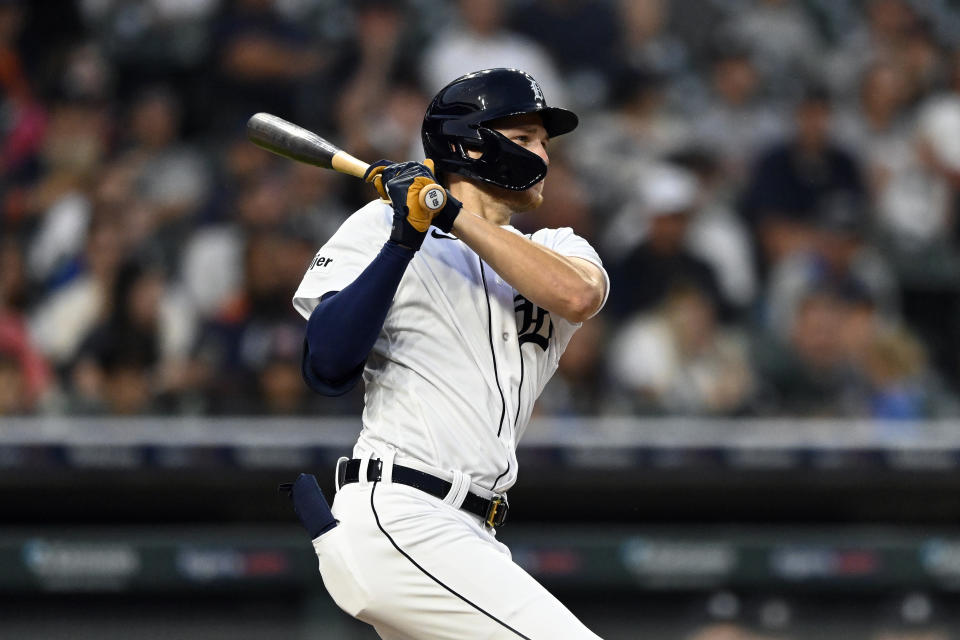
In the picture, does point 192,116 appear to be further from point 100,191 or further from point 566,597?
point 566,597

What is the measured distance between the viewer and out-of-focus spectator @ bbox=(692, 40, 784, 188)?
6.41 m

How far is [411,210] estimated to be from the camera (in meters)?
2.10

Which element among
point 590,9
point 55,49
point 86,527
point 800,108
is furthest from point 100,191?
point 800,108

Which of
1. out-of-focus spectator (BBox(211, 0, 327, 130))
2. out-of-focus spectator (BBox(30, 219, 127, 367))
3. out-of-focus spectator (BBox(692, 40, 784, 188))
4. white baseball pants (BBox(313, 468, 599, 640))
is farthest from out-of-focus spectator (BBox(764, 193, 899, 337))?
white baseball pants (BBox(313, 468, 599, 640))

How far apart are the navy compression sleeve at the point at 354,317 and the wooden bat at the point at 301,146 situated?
10.4 inches

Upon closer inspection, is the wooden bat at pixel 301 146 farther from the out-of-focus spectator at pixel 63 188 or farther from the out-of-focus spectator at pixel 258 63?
the out-of-focus spectator at pixel 258 63

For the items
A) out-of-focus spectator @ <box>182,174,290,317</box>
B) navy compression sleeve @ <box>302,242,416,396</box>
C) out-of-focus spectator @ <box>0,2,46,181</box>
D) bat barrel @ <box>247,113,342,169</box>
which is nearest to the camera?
navy compression sleeve @ <box>302,242,416,396</box>

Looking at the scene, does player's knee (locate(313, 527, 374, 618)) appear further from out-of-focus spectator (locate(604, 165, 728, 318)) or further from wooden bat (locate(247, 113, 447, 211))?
out-of-focus spectator (locate(604, 165, 728, 318))

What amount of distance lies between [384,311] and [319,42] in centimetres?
465

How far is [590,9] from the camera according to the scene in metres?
6.79

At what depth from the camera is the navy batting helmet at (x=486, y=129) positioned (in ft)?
7.86

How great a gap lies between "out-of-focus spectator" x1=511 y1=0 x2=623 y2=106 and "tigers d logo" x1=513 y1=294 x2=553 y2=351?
4.35 m

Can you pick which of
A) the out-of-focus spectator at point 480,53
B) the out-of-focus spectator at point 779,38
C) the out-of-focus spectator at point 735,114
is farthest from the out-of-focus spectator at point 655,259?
the out-of-focus spectator at point 779,38

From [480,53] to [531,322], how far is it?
414 cm
